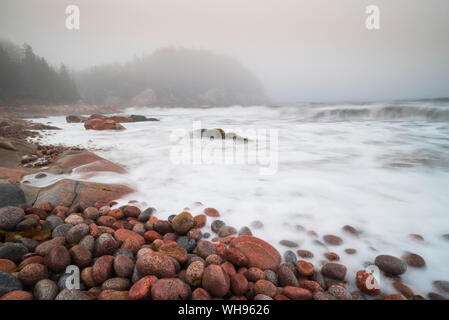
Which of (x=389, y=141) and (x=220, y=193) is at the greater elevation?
(x=389, y=141)

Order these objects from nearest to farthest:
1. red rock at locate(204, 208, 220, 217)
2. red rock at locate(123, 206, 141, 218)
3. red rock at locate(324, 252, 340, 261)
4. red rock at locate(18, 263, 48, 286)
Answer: red rock at locate(18, 263, 48, 286) < red rock at locate(324, 252, 340, 261) < red rock at locate(123, 206, 141, 218) < red rock at locate(204, 208, 220, 217)

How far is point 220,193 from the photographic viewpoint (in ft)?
9.57

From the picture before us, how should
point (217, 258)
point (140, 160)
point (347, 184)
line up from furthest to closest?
1. point (140, 160)
2. point (347, 184)
3. point (217, 258)

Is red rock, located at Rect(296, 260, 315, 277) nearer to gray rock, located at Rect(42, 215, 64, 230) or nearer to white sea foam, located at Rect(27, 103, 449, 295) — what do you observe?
white sea foam, located at Rect(27, 103, 449, 295)

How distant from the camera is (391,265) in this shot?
1.53 m

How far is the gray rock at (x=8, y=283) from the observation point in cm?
117

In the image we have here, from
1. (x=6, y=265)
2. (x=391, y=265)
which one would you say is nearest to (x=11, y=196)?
(x=6, y=265)

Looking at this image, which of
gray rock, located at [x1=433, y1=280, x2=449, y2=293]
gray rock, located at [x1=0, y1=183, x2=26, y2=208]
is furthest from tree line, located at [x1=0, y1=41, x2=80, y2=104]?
gray rock, located at [x1=433, y1=280, x2=449, y2=293]

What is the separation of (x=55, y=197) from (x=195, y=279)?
204cm

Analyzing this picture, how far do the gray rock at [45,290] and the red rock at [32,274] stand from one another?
0.27ft

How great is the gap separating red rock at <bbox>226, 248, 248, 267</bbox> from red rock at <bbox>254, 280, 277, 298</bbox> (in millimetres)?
196

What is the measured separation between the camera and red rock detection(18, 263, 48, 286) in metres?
1.25
